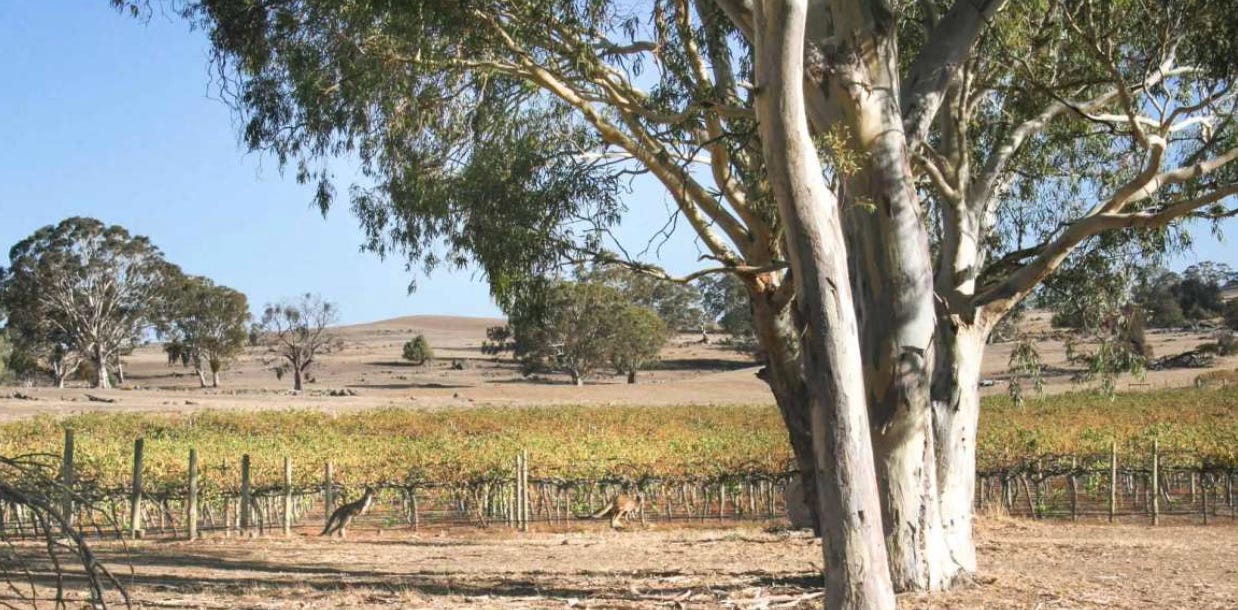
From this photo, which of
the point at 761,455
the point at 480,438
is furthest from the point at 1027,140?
the point at 480,438

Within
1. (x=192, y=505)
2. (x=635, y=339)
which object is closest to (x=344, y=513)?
(x=192, y=505)

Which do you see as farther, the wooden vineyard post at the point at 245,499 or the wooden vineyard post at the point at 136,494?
the wooden vineyard post at the point at 245,499

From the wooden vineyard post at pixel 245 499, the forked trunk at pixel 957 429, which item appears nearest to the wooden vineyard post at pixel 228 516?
the wooden vineyard post at pixel 245 499

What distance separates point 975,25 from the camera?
8.79 meters

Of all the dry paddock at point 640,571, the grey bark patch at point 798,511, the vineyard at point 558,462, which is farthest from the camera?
the vineyard at point 558,462

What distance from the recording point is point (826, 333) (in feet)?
20.8

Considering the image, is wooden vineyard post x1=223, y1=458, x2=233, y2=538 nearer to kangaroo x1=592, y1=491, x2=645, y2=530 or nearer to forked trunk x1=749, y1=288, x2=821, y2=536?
kangaroo x1=592, y1=491, x2=645, y2=530

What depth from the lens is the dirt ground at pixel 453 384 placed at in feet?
145

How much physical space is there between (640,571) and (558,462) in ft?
37.0

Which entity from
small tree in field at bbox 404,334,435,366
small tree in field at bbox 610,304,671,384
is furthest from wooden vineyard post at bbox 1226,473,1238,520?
small tree in field at bbox 404,334,435,366

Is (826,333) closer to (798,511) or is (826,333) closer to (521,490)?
(798,511)

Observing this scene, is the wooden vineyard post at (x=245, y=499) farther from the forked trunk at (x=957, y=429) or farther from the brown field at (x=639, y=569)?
the forked trunk at (x=957, y=429)

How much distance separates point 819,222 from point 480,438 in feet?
77.9

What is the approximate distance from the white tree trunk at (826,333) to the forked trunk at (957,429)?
2538 mm
